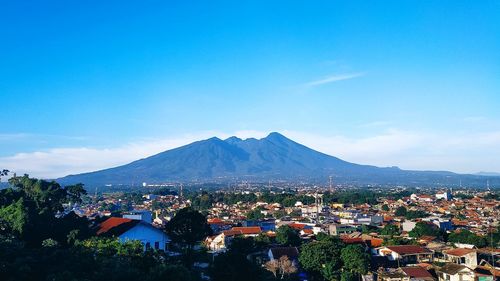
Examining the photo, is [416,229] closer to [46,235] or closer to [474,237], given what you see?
[474,237]

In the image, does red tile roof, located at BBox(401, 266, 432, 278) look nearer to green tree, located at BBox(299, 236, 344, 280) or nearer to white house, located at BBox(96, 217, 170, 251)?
green tree, located at BBox(299, 236, 344, 280)

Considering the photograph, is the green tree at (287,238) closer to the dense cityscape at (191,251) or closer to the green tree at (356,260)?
the dense cityscape at (191,251)

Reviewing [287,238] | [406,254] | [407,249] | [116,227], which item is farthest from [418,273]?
[116,227]

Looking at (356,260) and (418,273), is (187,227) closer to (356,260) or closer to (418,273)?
(356,260)

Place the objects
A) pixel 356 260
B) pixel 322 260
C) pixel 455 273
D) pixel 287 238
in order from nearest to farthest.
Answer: pixel 455 273 → pixel 356 260 → pixel 322 260 → pixel 287 238

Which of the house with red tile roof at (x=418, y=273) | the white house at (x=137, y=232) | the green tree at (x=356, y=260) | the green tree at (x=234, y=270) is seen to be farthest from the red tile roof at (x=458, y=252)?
the white house at (x=137, y=232)

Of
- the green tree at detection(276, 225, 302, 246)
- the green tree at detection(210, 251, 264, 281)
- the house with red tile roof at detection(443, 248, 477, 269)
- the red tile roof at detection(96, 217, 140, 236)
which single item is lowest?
the house with red tile roof at detection(443, 248, 477, 269)

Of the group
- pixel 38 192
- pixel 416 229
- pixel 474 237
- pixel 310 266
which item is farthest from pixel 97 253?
pixel 416 229

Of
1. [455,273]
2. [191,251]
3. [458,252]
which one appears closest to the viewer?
[455,273]

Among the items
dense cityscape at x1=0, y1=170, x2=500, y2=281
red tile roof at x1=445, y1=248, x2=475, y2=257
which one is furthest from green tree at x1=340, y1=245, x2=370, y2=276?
red tile roof at x1=445, y1=248, x2=475, y2=257
